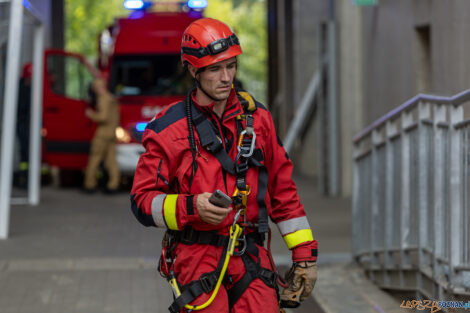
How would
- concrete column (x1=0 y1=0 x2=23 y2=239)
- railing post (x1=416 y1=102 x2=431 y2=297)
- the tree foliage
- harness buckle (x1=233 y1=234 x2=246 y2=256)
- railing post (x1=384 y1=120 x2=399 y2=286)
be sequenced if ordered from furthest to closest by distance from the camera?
the tree foliage
concrete column (x1=0 y1=0 x2=23 y2=239)
railing post (x1=384 y1=120 x2=399 y2=286)
railing post (x1=416 y1=102 x2=431 y2=297)
harness buckle (x1=233 y1=234 x2=246 y2=256)

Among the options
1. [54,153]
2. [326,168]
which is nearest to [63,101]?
[54,153]

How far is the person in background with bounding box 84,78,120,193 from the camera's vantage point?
14125 mm

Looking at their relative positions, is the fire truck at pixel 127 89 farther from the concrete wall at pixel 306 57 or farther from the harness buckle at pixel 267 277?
the harness buckle at pixel 267 277

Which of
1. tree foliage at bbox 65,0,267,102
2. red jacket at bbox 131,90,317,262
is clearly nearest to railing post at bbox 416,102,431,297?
red jacket at bbox 131,90,317,262

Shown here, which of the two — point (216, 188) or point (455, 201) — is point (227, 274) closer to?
point (216, 188)

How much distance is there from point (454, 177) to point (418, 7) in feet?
16.4

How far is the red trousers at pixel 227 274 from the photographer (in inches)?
136

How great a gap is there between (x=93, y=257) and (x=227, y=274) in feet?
Answer: 16.8

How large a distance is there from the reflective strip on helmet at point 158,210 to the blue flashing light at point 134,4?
458 inches

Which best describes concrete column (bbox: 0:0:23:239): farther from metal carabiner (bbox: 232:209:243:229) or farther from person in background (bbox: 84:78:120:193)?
metal carabiner (bbox: 232:209:243:229)

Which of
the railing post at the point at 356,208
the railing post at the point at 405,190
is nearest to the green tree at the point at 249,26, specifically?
the railing post at the point at 356,208

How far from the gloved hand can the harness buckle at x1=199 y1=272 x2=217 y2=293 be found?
1.08 feet

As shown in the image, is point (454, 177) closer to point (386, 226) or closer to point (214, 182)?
point (386, 226)

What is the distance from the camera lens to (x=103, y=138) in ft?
46.9
